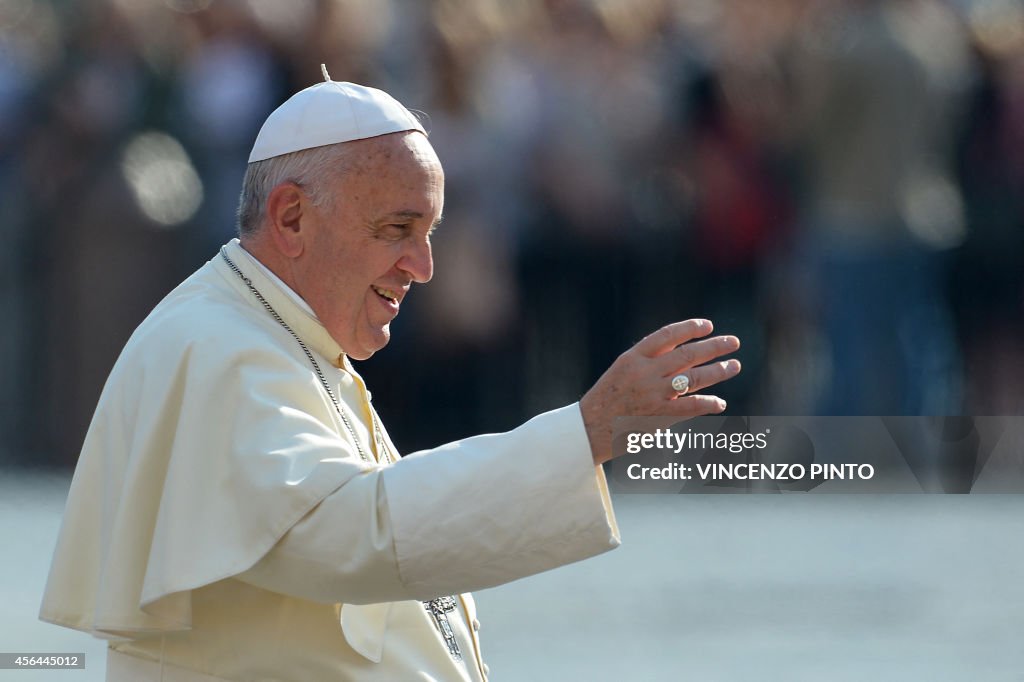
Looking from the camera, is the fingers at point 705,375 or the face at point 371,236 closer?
the fingers at point 705,375

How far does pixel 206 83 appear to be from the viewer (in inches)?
230

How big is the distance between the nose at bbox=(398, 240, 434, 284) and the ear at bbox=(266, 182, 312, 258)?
0.15 meters

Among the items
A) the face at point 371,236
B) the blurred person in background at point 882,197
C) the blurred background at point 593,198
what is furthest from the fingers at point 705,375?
the blurred person in background at point 882,197

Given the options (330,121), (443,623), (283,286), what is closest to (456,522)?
(443,623)

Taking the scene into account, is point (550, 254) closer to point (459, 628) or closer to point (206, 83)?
point (206, 83)

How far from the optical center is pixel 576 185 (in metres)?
5.90

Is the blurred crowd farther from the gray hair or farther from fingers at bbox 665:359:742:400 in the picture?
fingers at bbox 665:359:742:400

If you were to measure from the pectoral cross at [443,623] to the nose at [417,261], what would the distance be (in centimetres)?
49

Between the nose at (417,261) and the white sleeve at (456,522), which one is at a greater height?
the nose at (417,261)

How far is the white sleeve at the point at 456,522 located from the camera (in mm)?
1872

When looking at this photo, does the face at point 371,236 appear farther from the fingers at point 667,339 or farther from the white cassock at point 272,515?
the fingers at point 667,339

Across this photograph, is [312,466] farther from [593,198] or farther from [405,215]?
[593,198]

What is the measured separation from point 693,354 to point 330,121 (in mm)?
851

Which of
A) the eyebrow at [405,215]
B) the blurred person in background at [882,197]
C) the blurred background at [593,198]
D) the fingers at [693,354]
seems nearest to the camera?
the fingers at [693,354]
